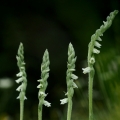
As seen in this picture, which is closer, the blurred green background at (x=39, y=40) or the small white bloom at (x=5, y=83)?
the small white bloom at (x=5, y=83)

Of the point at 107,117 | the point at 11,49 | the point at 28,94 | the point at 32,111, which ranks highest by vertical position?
the point at 11,49

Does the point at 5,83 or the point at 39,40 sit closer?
the point at 5,83

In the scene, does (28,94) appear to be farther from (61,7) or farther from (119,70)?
(119,70)

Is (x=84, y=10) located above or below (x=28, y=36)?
below

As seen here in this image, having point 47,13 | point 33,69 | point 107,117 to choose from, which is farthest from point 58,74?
point 107,117

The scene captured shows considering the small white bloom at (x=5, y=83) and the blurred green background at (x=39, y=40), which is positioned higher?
the blurred green background at (x=39, y=40)

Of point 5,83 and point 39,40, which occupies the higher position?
point 39,40

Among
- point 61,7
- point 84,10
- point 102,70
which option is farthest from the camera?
point 61,7

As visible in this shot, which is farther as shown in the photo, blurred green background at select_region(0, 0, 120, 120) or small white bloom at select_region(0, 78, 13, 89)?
blurred green background at select_region(0, 0, 120, 120)

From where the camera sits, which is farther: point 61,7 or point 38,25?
point 38,25

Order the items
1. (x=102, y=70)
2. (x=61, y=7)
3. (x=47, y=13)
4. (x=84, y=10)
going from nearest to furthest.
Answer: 1. (x=102, y=70)
2. (x=84, y=10)
3. (x=61, y=7)
4. (x=47, y=13)

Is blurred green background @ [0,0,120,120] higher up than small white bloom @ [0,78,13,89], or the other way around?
blurred green background @ [0,0,120,120]
